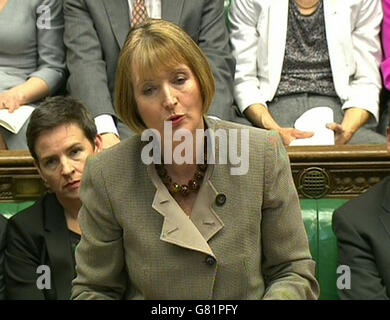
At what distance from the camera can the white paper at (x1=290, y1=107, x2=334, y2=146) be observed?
1969 millimetres

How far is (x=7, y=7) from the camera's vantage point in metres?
2.22

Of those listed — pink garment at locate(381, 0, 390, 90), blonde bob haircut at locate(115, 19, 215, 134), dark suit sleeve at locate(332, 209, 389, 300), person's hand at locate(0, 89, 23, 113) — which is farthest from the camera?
pink garment at locate(381, 0, 390, 90)

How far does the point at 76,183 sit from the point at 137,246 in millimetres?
433

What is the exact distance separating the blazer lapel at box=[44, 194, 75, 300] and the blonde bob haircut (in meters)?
0.47

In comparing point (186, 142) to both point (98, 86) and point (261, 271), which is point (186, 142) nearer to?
point (261, 271)

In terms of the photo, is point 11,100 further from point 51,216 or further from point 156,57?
point 156,57

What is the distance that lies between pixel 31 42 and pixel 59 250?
75 centimetres

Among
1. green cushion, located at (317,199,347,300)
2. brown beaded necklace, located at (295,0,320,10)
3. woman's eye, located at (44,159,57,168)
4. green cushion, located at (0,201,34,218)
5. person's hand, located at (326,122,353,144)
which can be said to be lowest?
green cushion, located at (317,199,347,300)

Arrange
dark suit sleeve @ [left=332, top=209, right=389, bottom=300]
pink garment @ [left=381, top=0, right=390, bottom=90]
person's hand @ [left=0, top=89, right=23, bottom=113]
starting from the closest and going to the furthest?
dark suit sleeve @ [left=332, top=209, right=389, bottom=300] < person's hand @ [left=0, top=89, right=23, bottom=113] < pink garment @ [left=381, top=0, right=390, bottom=90]

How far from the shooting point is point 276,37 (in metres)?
2.19

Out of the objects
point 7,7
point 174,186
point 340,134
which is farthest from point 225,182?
point 7,7

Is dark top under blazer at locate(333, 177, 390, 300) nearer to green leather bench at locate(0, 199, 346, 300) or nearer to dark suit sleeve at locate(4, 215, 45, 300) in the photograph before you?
green leather bench at locate(0, 199, 346, 300)

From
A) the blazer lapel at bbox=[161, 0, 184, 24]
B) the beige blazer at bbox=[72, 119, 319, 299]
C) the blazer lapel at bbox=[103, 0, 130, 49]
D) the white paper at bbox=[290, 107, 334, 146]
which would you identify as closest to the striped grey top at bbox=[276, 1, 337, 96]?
the white paper at bbox=[290, 107, 334, 146]

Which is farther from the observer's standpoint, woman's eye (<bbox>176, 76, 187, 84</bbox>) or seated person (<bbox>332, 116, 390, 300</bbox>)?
seated person (<bbox>332, 116, 390, 300</bbox>)
